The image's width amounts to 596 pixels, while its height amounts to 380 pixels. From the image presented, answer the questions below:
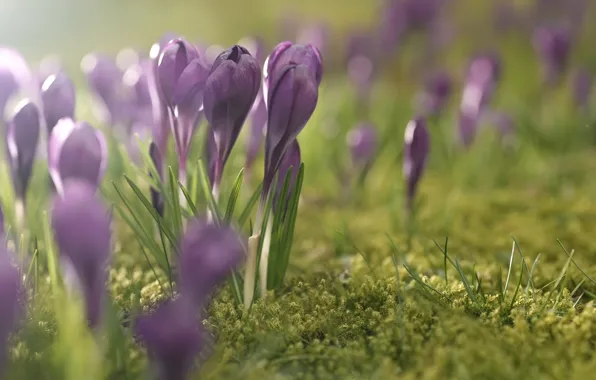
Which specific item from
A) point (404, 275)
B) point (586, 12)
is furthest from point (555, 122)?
point (404, 275)

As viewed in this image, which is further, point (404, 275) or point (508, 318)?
point (404, 275)

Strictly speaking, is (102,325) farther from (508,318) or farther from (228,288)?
(508,318)

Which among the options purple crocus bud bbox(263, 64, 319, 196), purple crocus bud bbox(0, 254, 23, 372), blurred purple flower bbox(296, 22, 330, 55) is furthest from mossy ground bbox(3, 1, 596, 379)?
blurred purple flower bbox(296, 22, 330, 55)

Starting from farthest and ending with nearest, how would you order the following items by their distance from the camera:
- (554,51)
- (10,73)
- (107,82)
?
(554,51) < (107,82) < (10,73)

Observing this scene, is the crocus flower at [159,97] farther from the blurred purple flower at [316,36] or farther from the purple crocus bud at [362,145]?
the blurred purple flower at [316,36]

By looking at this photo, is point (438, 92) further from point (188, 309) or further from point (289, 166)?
point (188, 309)

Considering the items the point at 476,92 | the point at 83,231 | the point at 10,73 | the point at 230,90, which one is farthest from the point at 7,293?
the point at 476,92
